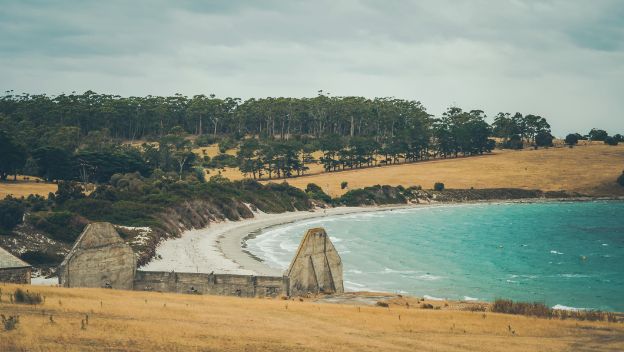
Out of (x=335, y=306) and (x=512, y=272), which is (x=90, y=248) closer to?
(x=335, y=306)

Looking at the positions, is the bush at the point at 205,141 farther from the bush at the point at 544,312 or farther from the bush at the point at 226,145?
the bush at the point at 544,312

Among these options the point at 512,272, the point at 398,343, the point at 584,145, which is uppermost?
the point at 584,145

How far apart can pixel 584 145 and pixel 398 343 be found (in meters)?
186

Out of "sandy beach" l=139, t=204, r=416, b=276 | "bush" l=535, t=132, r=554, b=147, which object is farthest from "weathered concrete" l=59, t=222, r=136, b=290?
"bush" l=535, t=132, r=554, b=147

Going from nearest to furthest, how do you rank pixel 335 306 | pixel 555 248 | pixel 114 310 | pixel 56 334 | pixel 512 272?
pixel 56 334, pixel 114 310, pixel 335 306, pixel 512 272, pixel 555 248

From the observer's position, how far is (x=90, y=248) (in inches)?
1478

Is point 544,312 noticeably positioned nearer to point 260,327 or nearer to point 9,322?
point 260,327

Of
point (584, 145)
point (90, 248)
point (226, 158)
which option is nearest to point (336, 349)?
point (90, 248)

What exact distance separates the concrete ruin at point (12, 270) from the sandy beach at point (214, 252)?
17.6 metres

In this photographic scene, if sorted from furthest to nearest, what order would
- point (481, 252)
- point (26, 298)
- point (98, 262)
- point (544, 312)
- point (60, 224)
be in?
point (481, 252)
point (60, 224)
point (98, 262)
point (544, 312)
point (26, 298)

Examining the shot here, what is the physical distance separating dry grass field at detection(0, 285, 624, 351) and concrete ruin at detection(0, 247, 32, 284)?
20.2 ft

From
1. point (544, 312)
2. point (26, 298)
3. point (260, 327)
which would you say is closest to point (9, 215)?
point (26, 298)

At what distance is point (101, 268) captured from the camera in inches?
1487

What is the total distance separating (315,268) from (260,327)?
48.6ft
